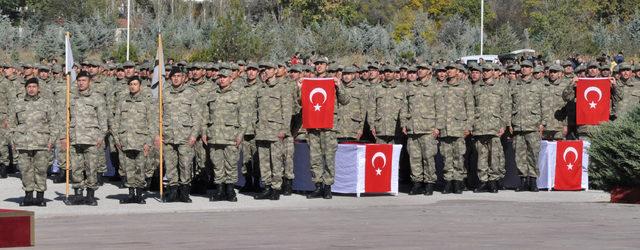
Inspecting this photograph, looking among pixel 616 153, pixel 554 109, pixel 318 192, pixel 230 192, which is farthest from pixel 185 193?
A: pixel 554 109

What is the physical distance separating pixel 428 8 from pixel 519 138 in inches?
2167

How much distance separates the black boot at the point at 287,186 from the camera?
887 inches

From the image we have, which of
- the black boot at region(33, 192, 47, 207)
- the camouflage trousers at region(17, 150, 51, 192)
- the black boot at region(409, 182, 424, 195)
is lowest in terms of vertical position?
the black boot at region(33, 192, 47, 207)

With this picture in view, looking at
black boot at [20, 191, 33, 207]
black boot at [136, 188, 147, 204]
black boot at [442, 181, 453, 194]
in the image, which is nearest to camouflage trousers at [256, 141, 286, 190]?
black boot at [136, 188, 147, 204]

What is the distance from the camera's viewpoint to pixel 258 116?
2211 centimetres

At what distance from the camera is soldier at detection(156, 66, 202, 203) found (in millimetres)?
21469

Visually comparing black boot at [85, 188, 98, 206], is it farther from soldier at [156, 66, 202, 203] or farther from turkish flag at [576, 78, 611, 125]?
turkish flag at [576, 78, 611, 125]

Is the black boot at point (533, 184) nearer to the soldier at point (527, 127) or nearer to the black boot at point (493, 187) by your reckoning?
the soldier at point (527, 127)

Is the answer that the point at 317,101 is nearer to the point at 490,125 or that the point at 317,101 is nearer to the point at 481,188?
the point at 490,125

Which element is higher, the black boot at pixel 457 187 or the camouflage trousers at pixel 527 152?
the camouflage trousers at pixel 527 152

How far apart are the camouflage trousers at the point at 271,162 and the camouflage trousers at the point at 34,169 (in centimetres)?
312

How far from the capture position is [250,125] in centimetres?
2230

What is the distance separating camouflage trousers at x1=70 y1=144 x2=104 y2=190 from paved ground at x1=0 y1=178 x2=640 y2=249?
0.41 meters

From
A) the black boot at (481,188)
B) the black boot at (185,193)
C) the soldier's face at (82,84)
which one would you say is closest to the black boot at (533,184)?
the black boot at (481,188)
